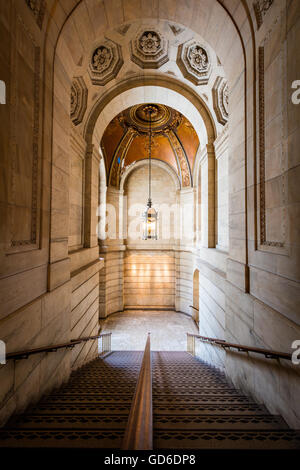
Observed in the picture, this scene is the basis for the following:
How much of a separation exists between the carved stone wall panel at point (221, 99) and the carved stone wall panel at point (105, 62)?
282cm

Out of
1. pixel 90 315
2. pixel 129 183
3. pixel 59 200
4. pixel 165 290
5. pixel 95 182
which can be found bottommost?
pixel 165 290

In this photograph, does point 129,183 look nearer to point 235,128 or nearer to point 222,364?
point 235,128

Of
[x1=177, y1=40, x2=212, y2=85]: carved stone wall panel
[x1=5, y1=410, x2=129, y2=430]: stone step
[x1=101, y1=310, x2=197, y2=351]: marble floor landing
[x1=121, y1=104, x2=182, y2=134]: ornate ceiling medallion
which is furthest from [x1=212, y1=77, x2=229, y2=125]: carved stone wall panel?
[x1=101, y1=310, x2=197, y2=351]: marble floor landing

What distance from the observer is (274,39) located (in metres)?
3.04

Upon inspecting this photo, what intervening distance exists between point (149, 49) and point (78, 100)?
97.4 inches

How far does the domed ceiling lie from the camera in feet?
36.9

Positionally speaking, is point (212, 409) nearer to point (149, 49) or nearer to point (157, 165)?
point (149, 49)

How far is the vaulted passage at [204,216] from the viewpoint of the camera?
2477 millimetres

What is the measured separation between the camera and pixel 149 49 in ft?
21.1

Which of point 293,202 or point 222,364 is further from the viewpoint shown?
point 222,364

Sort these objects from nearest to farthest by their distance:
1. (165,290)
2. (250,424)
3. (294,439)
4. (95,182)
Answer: (294,439)
(250,424)
(95,182)
(165,290)

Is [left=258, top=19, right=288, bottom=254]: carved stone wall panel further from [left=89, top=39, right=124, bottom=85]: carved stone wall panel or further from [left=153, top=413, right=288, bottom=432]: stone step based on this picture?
[left=89, top=39, right=124, bottom=85]: carved stone wall panel

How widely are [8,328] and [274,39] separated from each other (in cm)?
493

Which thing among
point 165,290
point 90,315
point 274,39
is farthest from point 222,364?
point 165,290
